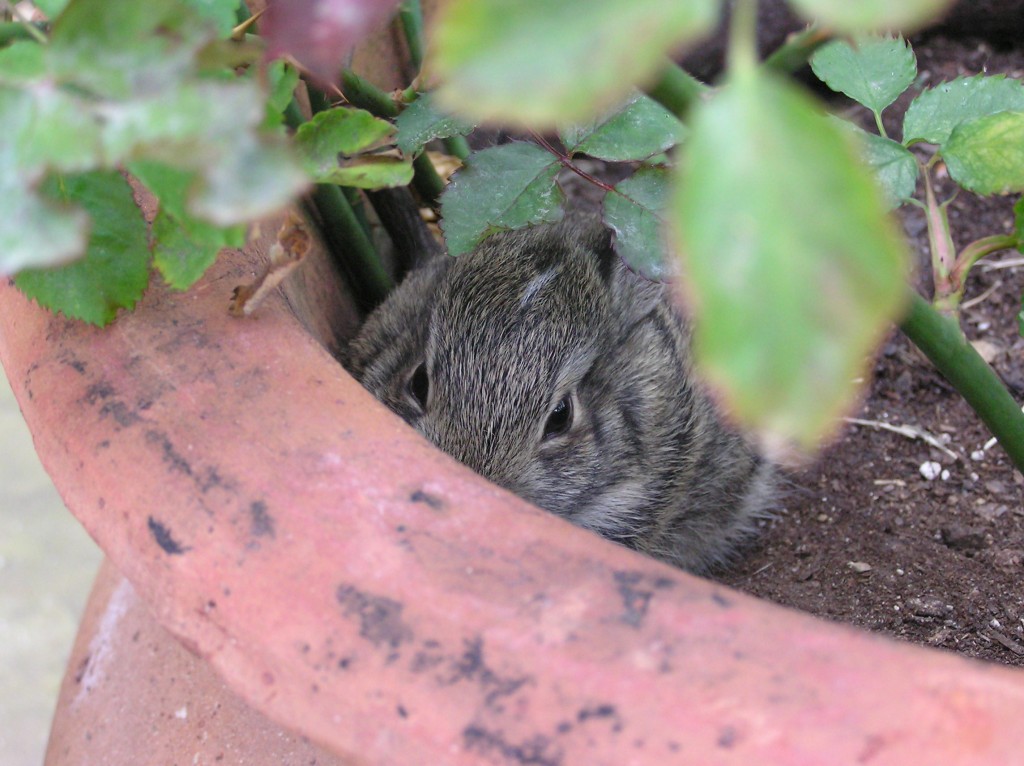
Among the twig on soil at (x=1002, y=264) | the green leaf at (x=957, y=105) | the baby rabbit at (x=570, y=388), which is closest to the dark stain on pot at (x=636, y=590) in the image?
the green leaf at (x=957, y=105)

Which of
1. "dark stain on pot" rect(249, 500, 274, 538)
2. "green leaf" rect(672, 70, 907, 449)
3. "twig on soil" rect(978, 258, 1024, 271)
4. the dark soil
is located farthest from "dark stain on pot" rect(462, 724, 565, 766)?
"twig on soil" rect(978, 258, 1024, 271)

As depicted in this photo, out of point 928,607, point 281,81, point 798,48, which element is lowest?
point 928,607

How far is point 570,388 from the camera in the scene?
5.48ft

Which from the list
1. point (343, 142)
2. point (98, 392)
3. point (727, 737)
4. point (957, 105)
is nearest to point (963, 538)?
point (957, 105)

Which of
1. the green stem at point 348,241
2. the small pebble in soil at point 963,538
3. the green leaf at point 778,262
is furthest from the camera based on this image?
the small pebble in soil at point 963,538

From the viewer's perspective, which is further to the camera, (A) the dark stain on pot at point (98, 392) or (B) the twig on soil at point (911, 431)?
(B) the twig on soil at point (911, 431)

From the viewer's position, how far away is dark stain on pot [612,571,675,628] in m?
0.75

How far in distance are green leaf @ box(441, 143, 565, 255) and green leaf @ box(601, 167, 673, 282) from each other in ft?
0.26

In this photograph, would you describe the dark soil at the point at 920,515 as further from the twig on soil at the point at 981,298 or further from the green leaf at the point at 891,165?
the green leaf at the point at 891,165

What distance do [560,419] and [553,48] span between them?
1.26m

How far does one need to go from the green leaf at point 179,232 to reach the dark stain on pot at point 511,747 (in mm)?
407

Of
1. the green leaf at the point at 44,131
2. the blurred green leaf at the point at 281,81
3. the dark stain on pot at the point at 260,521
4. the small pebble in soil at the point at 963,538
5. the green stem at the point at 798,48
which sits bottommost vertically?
the small pebble in soil at the point at 963,538

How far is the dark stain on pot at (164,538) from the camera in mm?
893

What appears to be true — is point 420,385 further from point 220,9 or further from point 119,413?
point 220,9
